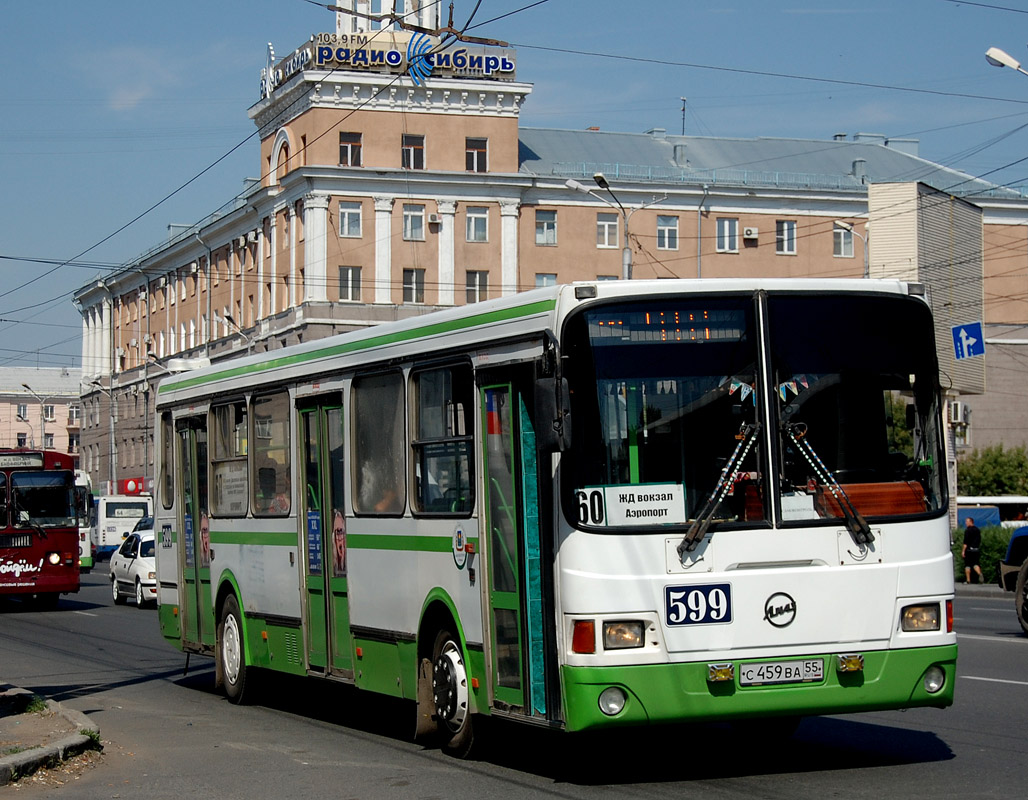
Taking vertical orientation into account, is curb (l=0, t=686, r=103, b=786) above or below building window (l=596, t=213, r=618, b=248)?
below

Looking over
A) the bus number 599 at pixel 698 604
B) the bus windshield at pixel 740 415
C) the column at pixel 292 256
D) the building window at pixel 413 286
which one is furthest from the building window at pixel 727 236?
the bus number 599 at pixel 698 604

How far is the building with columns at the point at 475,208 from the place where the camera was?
65.4 meters

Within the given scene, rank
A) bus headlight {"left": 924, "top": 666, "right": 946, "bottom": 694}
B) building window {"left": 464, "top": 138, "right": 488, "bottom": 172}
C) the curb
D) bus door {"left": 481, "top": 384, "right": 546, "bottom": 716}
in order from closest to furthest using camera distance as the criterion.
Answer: bus headlight {"left": 924, "top": 666, "right": 946, "bottom": 694}, bus door {"left": 481, "top": 384, "right": 546, "bottom": 716}, the curb, building window {"left": 464, "top": 138, "right": 488, "bottom": 172}

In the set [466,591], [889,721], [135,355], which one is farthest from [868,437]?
[135,355]

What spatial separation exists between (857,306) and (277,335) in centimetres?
5982

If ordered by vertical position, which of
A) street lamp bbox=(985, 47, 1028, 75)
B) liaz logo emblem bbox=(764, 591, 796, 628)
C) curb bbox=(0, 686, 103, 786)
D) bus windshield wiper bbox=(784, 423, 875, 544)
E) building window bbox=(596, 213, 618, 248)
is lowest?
curb bbox=(0, 686, 103, 786)

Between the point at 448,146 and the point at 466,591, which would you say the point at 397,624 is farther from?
the point at 448,146

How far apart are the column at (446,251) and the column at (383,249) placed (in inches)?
83.9

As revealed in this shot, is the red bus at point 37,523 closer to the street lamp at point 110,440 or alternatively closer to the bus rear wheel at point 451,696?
the bus rear wheel at point 451,696

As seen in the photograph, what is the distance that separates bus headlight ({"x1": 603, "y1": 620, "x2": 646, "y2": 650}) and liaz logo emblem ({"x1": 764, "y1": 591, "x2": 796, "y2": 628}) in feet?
2.31

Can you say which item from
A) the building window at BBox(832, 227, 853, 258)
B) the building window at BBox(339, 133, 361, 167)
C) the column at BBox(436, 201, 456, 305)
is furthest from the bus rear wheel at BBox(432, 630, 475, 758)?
the building window at BBox(832, 227, 853, 258)

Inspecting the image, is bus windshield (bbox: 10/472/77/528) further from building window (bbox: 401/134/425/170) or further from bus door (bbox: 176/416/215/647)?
building window (bbox: 401/134/425/170)

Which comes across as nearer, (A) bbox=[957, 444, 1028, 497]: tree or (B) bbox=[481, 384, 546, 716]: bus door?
(B) bbox=[481, 384, 546, 716]: bus door

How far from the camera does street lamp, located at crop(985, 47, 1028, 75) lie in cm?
2530
